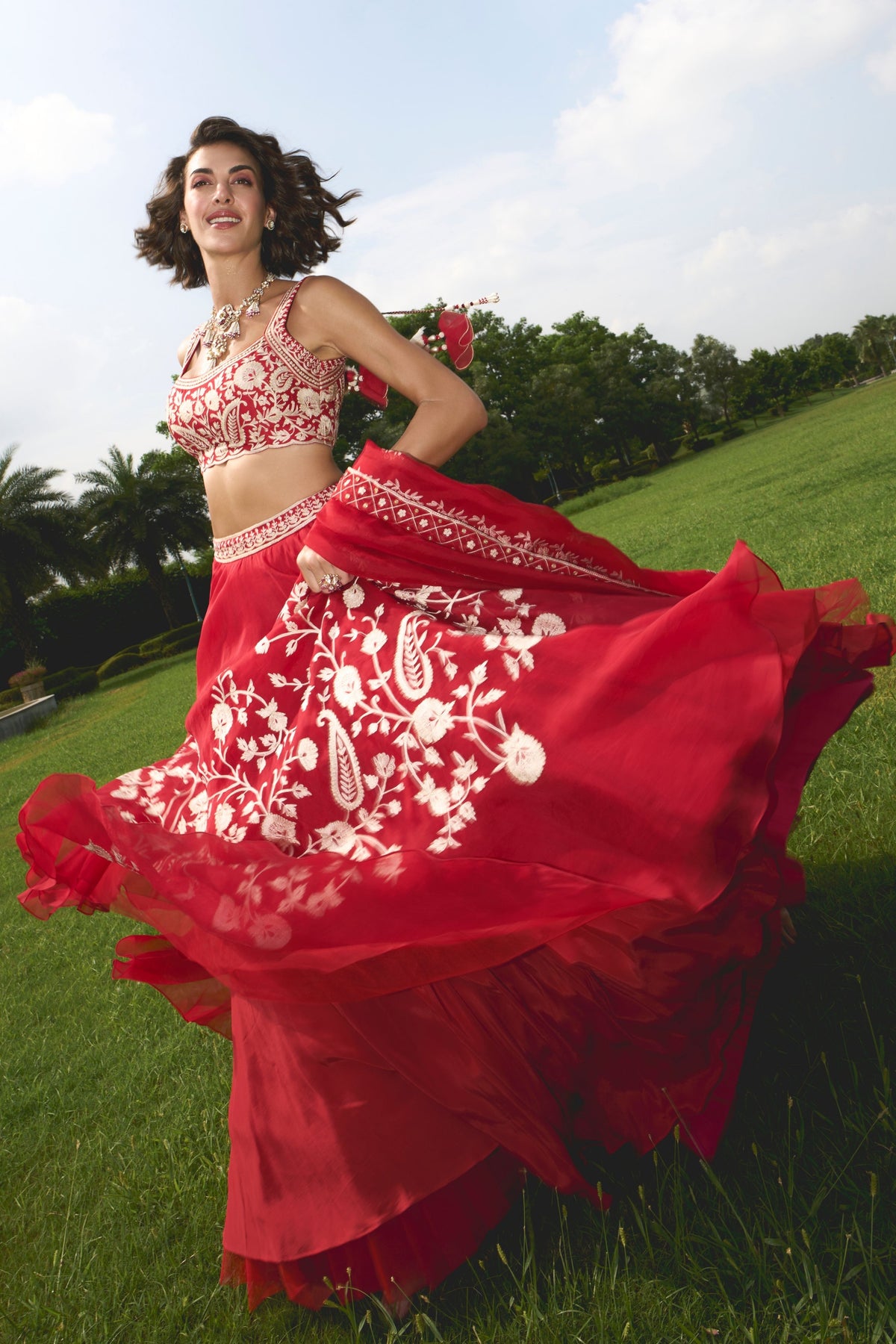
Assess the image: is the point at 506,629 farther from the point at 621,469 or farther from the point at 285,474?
the point at 621,469

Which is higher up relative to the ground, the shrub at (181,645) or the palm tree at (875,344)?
the palm tree at (875,344)

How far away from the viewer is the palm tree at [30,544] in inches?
1507

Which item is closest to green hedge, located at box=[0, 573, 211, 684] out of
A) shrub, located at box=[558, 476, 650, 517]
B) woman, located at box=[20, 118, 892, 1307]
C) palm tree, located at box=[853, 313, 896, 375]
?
shrub, located at box=[558, 476, 650, 517]

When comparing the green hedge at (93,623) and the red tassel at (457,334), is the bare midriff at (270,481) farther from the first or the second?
the green hedge at (93,623)

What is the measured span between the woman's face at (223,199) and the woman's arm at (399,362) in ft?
1.24

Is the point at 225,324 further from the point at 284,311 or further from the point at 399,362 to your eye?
the point at 399,362

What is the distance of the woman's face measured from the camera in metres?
3.29

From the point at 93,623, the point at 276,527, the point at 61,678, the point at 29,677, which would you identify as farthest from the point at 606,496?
the point at 276,527

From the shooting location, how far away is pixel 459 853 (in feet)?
7.09

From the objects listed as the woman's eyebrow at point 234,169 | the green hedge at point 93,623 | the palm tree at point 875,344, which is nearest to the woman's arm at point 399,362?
the woman's eyebrow at point 234,169

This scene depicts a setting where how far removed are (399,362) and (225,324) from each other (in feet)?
2.33

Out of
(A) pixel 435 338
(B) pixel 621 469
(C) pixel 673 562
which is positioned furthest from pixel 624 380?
(A) pixel 435 338

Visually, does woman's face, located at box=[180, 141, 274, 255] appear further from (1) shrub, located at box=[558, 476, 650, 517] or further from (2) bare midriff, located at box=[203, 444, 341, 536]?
(1) shrub, located at box=[558, 476, 650, 517]

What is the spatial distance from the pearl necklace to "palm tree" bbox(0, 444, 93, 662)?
38.1m
